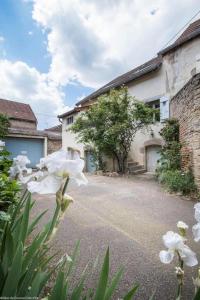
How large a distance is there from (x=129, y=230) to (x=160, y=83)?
9492mm

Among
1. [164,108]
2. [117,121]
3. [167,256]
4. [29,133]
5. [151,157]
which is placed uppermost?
[164,108]

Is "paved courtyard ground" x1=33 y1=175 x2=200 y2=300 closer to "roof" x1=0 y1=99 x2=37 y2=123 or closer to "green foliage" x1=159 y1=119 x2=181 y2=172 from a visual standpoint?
"green foliage" x1=159 y1=119 x2=181 y2=172

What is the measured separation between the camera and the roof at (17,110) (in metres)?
24.4

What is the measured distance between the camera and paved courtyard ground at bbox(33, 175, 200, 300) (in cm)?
243

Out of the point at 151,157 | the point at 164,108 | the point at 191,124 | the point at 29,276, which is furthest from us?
the point at 151,157

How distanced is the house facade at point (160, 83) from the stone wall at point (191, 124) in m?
2.44

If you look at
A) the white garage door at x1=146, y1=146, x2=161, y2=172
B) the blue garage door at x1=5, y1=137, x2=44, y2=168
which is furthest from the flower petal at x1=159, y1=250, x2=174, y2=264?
the blue garage door at x1=5, y1=137, x2=44, y2=168

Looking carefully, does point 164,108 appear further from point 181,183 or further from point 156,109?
point 181,183

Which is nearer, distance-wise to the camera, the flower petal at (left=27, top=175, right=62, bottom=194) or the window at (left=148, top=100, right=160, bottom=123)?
the flower petal at (left=27, top=175, right=62, bottom=194)

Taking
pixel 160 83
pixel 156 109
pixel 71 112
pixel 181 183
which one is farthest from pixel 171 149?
pixel 71 112

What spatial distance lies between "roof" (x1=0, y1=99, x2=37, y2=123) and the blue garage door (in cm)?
692

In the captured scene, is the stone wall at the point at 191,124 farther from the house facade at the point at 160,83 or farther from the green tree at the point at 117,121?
the green tree at the point at 117,121

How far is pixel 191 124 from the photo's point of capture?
6.75 meters

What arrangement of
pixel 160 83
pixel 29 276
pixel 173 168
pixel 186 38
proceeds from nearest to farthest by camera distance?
pixel 29 276 → pixel 173 168 → pixel 186 38 → pixel 160 83
